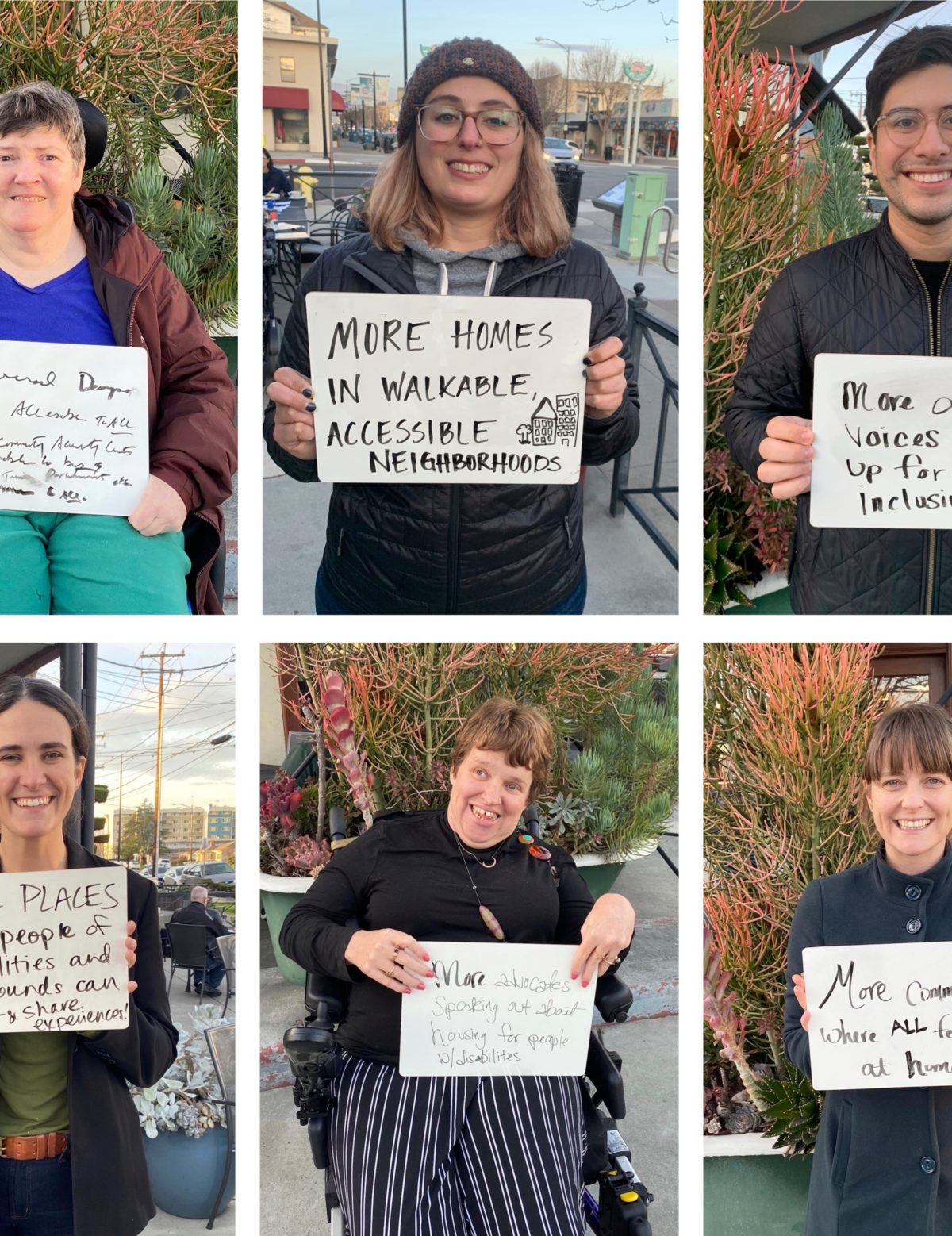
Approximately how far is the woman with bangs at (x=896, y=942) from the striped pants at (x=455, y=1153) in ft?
1.16

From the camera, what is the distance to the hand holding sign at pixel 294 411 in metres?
1.46

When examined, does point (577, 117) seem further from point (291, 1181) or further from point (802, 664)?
point (291, 1181)

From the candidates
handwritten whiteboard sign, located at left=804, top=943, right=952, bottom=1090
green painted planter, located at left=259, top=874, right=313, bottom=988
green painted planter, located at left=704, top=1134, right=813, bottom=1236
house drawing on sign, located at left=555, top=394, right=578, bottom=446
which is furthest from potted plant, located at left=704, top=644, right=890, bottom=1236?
green painted planter, located at left=259, top=874, right=313, bottom=988

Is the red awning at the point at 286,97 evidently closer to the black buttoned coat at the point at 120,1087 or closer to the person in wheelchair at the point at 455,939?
the person in wheelchair at the point at 455,939

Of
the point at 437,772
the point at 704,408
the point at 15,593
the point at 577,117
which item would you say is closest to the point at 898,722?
the point at 704,408

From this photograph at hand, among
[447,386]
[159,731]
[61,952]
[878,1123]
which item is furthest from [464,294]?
[878,1123]

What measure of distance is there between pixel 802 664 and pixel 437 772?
0.55 metres

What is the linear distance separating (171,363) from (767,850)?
1.08 meters

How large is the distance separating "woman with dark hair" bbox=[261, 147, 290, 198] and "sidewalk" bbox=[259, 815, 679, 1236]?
1021mm

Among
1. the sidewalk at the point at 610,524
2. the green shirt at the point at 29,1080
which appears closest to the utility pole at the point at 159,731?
the sidewalk at the point at 610,524

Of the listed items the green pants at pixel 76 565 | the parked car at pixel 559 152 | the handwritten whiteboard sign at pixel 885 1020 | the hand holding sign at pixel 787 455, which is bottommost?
the handwritten whiteboard sign at pixel 885 1020

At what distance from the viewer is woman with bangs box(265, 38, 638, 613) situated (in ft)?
4.55

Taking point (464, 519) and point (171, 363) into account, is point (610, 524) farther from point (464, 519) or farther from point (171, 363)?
point (171, 363)

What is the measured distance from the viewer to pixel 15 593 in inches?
55.8
